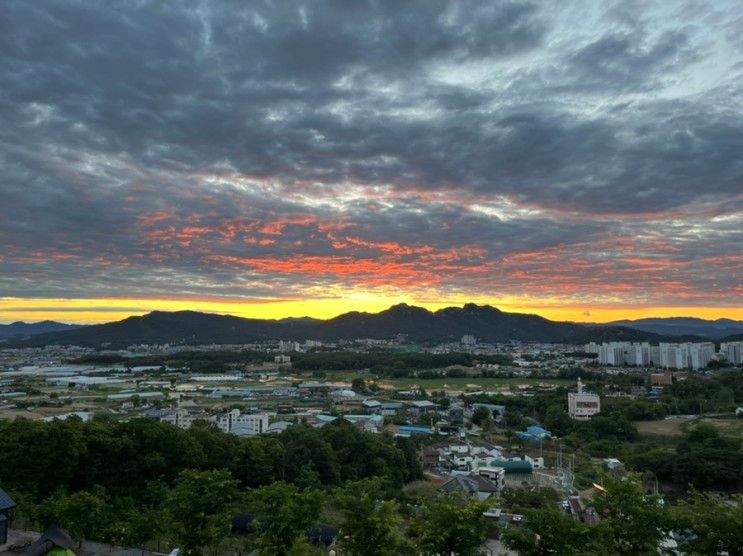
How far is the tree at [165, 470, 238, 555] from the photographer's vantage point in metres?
7.95

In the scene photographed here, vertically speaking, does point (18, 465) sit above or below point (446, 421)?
above

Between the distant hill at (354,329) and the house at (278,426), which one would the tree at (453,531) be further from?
the distant hill at (354,329)

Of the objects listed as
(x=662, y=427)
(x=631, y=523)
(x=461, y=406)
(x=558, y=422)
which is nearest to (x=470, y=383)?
(x=461, y=406)

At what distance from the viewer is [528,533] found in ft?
23.5

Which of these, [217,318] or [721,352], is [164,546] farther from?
[217,318]

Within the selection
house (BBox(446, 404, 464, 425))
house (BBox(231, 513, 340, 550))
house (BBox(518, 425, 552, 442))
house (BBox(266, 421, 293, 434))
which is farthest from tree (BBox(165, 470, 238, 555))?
house (BBox(446, 404, 464, 425))

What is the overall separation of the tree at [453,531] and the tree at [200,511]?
2950 millimetres

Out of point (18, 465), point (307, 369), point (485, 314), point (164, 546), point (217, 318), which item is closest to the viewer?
point (164, 546)

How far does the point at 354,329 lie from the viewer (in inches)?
5177

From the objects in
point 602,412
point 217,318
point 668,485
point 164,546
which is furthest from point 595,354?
point 217,318

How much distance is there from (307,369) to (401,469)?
1695 inches

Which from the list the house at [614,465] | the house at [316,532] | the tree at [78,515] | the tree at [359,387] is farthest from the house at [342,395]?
the tree at [78,515]

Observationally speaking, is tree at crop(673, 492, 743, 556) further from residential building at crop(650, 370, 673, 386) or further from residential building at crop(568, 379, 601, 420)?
residential building at crop(650, 370, 673, 386)

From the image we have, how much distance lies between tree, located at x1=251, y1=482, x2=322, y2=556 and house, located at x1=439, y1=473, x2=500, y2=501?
8.76m
